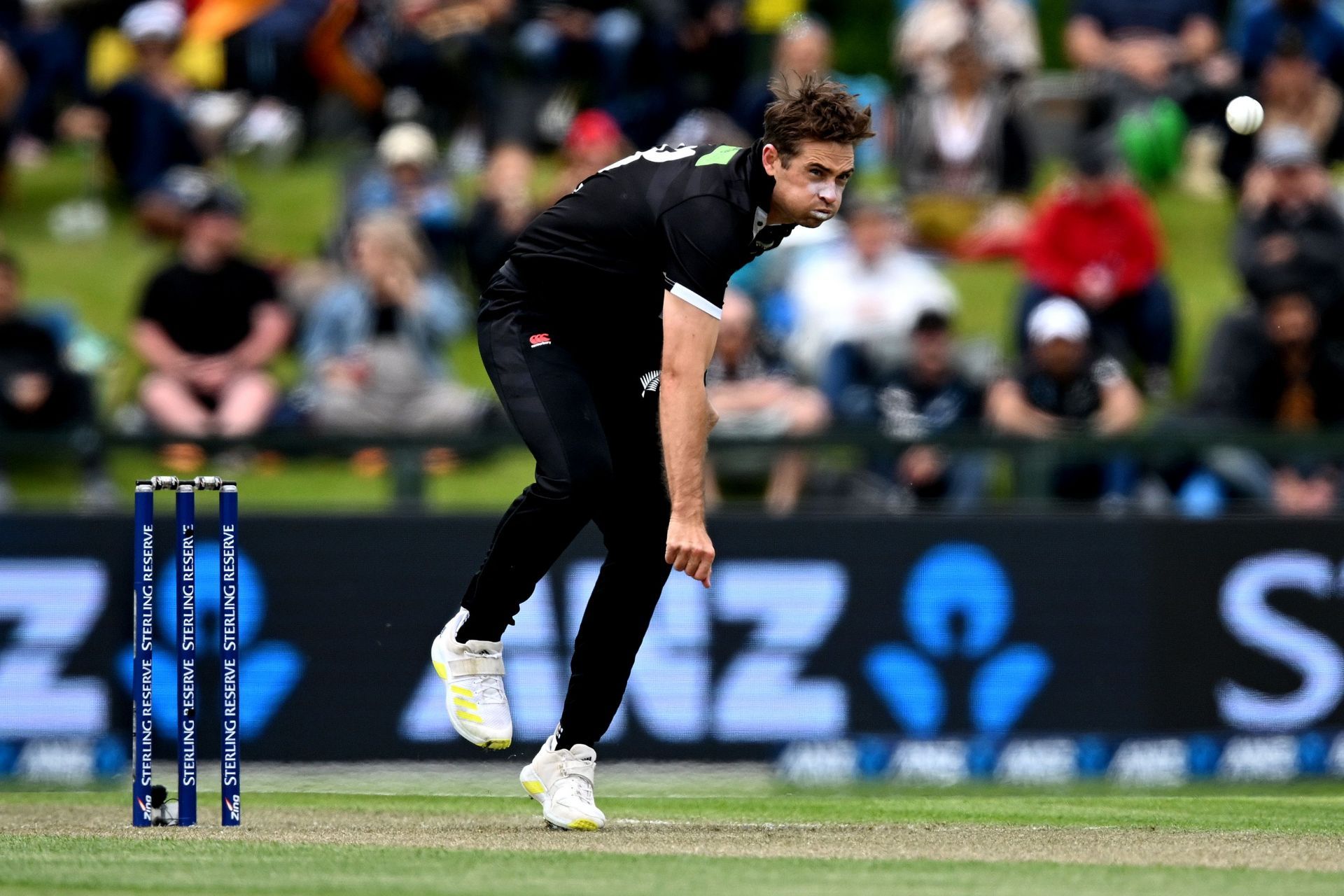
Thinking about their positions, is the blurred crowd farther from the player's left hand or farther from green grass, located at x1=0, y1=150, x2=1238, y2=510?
the player's left hand

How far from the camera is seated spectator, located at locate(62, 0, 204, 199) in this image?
14594mm

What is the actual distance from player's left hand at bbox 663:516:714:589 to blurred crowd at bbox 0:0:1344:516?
3167 millimetres

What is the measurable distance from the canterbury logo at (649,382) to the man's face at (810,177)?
785 millimetres

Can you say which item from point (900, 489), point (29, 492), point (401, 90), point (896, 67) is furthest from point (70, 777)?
point (896, 67)

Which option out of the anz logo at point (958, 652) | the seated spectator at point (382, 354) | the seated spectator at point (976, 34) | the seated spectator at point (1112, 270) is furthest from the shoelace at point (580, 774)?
the seated spectator at point (976, 34)

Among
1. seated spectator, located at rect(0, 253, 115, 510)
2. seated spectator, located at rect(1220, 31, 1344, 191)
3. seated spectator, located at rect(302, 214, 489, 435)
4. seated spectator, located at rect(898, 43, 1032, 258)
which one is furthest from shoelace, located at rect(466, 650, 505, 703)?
seated spectator, located at rect(1220, 31, 1344, 191)

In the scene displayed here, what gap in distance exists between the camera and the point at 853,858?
5.89 metres

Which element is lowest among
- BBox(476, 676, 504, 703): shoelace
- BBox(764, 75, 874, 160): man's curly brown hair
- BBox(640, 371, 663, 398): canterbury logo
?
BBox(476, 676, 504, 703): shoelace

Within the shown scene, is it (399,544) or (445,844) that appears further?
(399,544)

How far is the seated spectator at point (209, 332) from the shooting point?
39.1 feet

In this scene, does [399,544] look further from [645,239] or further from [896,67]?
[896,67]

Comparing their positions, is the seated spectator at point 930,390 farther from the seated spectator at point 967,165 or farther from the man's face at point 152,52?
the man's face at point 152,52

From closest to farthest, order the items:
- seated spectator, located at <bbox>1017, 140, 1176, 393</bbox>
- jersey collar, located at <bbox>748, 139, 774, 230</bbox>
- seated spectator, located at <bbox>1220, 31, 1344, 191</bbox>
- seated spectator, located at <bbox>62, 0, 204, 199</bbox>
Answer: jersey collar, located at <bbox>748, 139, 774, 230</bbox>, seated spectator, located at <bbox>1017, 140, 1176, 393</bbox>, seated spectator, located at <bbox>1220, 31, 1344, 191</bbox>, seated spectator, located at <bbox>62, 0, 204, 199</bbox>

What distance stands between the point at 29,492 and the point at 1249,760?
5.95 m
